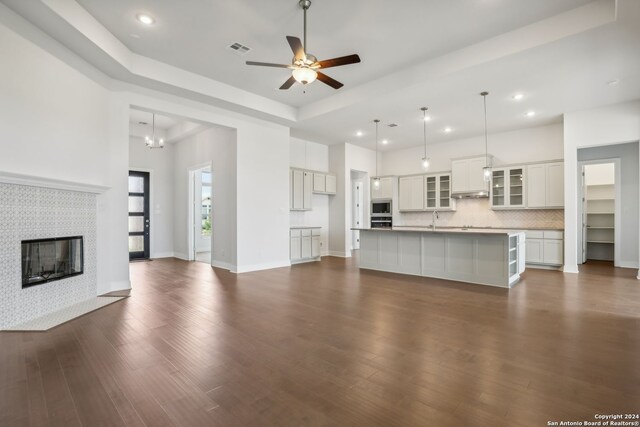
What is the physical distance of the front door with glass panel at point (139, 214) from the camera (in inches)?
328

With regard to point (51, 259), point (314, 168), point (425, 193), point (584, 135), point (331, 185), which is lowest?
point (51, 259)

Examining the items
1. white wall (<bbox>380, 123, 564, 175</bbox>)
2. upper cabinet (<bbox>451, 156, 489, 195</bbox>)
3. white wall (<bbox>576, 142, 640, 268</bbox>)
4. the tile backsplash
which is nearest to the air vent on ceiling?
upper cabinet (<bbox>451, 156, 489, 195</bbox>)

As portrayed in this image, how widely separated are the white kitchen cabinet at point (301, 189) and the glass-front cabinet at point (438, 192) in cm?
339

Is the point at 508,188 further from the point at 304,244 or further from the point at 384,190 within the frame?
the point at 304,244

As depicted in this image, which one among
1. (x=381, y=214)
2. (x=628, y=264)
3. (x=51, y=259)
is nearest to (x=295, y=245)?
(x=381, y=214)

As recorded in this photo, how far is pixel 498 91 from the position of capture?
5270 mm

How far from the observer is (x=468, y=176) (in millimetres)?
8031

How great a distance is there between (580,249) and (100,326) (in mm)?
9454

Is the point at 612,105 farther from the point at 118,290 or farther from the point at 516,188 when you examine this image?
the point at 118,290

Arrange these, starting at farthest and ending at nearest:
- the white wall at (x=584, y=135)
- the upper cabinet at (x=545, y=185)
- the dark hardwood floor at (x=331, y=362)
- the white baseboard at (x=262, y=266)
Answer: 1. the upper cabinet at (x=545, y=185)
2. the white baseboard at (x=262, y=266)
3. the white wall at (x=584, y=135)
4. the dark hardwood floor at (x=331, y=362)

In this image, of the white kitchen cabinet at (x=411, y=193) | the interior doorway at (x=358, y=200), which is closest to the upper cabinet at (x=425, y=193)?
the white kitchen cabinet at (x=411, y=193)

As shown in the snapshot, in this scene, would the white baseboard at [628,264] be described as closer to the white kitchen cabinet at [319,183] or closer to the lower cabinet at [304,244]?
the lower cabinet at [304,244]

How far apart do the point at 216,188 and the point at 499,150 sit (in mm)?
7127

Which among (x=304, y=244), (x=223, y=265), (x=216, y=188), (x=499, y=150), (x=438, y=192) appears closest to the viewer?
(x=223, y=265)
